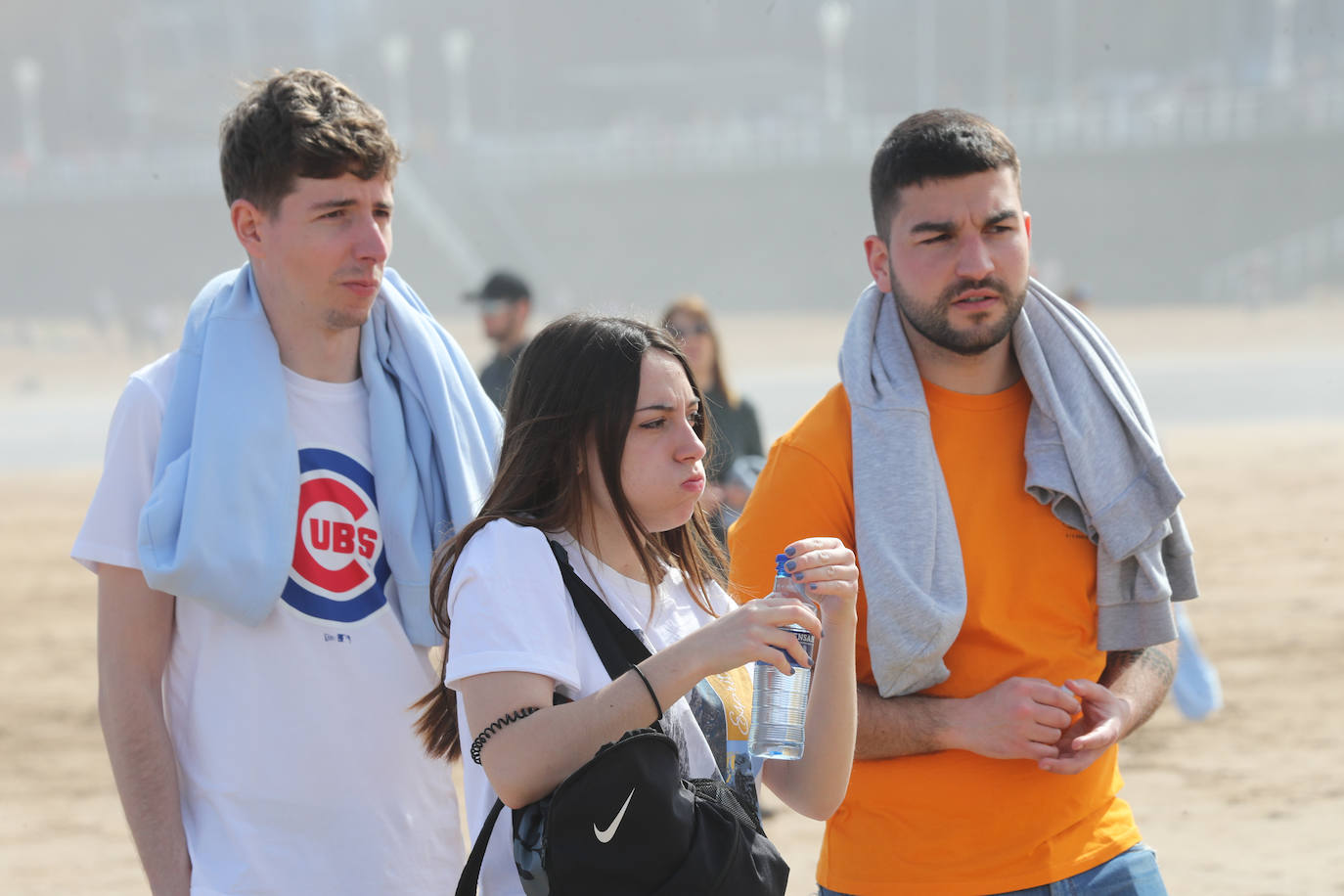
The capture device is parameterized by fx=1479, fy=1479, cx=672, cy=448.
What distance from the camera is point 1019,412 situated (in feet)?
8.66

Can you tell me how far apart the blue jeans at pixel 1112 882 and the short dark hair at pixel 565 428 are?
2.86 feet

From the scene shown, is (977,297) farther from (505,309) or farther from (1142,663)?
(505,309)

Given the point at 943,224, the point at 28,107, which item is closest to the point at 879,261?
the point at 943,224

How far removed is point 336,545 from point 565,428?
0.63 meters

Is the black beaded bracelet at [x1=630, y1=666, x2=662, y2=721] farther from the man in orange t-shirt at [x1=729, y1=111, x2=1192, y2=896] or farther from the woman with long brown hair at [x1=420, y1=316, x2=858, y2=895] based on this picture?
the man in orange t-shirt at [x1=729, y1=111, x2=1192, y2=896]

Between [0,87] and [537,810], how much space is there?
76.0 metres

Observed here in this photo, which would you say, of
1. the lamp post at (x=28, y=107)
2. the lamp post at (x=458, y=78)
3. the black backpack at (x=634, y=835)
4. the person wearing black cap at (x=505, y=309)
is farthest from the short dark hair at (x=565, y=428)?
the lamp post at (x=458, y=78)

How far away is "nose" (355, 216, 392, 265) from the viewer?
2434 millimetres

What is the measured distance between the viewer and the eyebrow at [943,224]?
99.0 inches

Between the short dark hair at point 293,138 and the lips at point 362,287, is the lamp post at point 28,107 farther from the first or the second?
the lips at point 362,287

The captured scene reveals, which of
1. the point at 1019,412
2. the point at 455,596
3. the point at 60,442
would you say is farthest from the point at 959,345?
the point at 60,442

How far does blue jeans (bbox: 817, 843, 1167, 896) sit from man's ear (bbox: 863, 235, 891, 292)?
3.48 ft

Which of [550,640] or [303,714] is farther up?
[550,640]

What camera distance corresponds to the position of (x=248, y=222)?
249 cm
